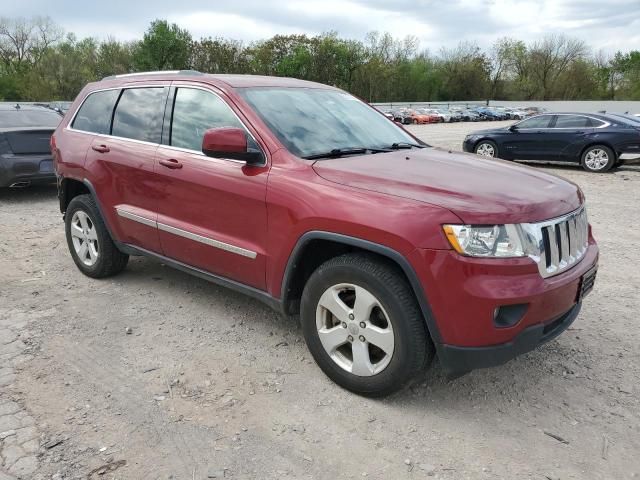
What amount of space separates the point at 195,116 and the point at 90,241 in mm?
1843

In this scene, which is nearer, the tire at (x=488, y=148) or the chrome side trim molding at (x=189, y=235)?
the chrome side trim molding at (x=189, y=235)

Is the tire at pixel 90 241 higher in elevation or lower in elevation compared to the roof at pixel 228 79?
lower

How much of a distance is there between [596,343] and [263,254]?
95.5 inches

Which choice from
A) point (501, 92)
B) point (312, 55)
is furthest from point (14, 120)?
point (501, 92)

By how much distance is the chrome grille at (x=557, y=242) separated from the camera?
2721 millimetres

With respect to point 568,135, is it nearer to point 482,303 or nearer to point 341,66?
point 482,303

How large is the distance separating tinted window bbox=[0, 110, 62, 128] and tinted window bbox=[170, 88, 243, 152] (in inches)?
246

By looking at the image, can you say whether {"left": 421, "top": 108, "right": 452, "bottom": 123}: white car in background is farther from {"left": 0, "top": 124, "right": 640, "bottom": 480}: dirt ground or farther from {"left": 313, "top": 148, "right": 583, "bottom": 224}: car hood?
{"left": 313, "top": 148, "right": 583, "bottom": 224}: car hood

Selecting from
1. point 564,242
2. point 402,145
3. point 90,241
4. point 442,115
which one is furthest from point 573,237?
point 442,115

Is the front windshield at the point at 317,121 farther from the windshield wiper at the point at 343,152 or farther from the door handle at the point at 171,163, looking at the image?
the door handle at the point at 171,163

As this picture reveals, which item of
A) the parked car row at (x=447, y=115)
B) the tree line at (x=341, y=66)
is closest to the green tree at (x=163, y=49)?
the tree line at (x=341, y=66)

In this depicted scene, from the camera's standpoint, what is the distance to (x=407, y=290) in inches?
110

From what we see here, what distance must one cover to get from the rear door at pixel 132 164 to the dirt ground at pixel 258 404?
2.20 feet

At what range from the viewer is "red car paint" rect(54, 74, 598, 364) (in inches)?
104
